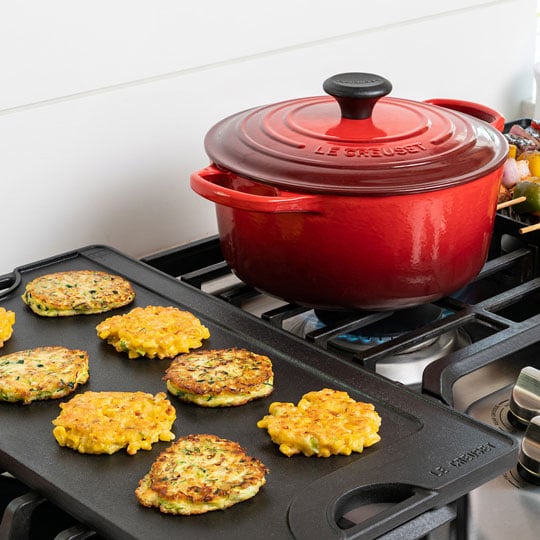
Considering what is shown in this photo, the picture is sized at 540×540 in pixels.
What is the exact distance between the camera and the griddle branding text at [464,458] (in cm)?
88

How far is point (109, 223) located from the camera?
1434 mm

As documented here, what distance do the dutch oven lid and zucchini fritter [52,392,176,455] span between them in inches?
11.3

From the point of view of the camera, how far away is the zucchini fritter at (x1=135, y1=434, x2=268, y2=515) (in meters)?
0.84

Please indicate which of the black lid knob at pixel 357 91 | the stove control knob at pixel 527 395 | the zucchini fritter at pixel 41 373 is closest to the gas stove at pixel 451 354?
the stove control knob at pixel 527 395

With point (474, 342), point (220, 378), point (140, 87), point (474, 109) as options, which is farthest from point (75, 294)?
point (474, 109)

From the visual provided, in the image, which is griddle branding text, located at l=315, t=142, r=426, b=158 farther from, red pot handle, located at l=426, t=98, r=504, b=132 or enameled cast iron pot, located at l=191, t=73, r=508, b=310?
red pot handle, located at l=426, t=98, r=504, b=132

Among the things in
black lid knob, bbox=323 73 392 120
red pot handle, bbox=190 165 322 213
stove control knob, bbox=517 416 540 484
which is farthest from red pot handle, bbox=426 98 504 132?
stove control knob, bbox=517 416 540 484

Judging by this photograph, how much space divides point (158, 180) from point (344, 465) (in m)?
0.69

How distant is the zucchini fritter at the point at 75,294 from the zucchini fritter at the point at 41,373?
0.10 metres

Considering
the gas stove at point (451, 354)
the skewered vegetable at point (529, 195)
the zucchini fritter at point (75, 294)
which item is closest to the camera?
the gas stove at point (451, 354)

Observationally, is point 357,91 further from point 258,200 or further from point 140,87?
point 140,87

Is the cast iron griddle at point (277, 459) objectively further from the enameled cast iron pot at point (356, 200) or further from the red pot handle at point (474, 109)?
the red pot handle at point (474, 109)

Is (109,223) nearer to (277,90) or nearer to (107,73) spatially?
(107,73)

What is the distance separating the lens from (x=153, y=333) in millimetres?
1086
